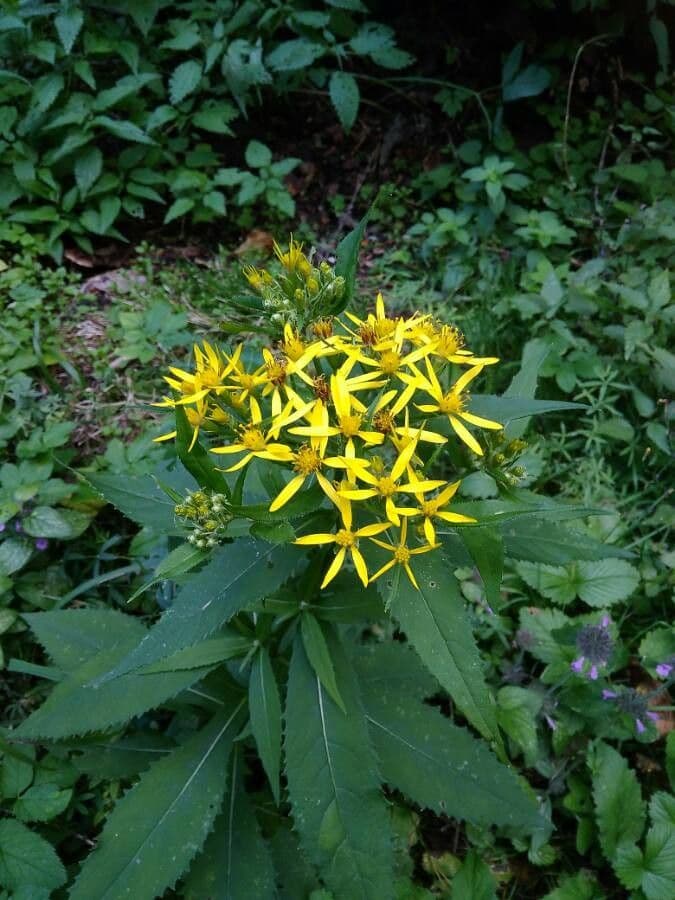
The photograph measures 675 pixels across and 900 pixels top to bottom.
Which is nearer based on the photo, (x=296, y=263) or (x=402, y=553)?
(x=402, y=553)

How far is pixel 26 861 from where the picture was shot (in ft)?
6.63

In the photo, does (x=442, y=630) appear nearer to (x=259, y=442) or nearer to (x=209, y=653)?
(x=259, y=442)

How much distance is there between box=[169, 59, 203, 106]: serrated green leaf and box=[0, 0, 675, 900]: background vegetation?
0.02 meters

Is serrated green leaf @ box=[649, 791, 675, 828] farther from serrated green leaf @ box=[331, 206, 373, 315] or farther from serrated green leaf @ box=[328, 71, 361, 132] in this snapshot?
serrated green leaf @ box=[328, 71, 361, 132]

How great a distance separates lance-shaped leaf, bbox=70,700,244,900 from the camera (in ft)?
5.51

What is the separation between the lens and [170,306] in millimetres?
3658

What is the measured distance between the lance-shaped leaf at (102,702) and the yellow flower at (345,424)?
707mm

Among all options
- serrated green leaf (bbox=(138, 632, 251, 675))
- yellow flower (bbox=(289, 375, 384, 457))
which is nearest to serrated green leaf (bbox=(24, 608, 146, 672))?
serrated green leaf (bbox=(138, 632, 251, 675))

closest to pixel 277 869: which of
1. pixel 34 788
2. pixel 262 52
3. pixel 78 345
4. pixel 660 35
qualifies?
pixel 34 788

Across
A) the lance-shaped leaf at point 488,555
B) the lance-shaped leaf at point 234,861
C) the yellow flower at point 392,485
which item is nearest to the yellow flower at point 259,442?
the yellow flower at point 392,485

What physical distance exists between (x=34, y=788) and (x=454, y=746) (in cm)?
129

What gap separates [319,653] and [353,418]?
22.5 inches

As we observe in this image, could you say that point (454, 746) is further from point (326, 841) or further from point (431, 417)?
point (431, 417)

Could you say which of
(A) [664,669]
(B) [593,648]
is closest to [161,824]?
(B) [593,648]
